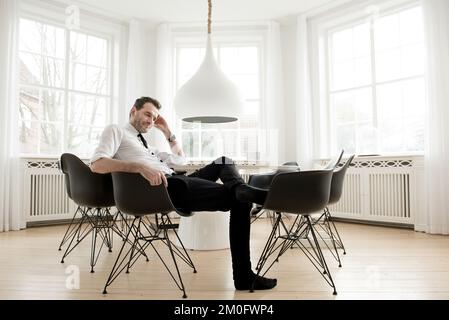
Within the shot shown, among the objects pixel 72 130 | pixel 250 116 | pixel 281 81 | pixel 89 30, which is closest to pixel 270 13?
pixel 281 81

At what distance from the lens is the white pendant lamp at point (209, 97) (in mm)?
3205

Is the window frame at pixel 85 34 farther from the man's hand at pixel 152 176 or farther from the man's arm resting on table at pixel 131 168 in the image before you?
the man's hand at pixel 152 176

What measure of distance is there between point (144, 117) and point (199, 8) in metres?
3.17

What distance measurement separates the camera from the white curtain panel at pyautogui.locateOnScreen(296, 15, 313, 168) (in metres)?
5.00

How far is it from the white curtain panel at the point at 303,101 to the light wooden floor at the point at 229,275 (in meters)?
1.97

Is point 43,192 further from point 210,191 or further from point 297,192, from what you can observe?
point 297,192

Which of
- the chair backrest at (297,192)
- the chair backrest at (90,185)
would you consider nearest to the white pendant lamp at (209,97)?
the chair backrest at (90,185)

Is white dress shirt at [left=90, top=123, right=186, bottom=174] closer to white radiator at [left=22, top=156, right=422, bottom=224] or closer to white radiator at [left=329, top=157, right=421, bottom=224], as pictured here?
white radiator at [left=22, top=156, right=422, bottom=224]

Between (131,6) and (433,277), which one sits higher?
(131,6)

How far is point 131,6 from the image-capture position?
4859mm

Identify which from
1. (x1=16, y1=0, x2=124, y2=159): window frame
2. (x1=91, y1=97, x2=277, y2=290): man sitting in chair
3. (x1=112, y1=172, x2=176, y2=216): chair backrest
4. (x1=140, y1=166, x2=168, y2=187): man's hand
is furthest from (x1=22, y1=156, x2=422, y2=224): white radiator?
(x1=140, y1=166, x2=168, y2=187): man's hand

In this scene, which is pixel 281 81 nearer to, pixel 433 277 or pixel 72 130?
pixel 72 130

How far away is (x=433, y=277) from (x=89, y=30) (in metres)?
5.18
